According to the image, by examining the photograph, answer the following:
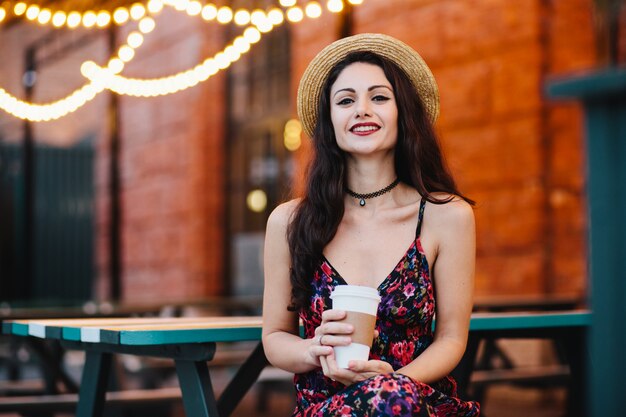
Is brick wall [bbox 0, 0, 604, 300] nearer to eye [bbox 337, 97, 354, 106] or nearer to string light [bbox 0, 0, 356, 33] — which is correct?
string light [bbox 0, 0, 356, 33]

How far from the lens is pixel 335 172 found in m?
2.62

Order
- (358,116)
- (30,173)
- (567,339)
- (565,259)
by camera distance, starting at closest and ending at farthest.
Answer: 1. (358,116)
2. (567,339)
3. (565,259)
4. (30,173)

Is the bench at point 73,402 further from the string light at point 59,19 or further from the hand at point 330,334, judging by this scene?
the string light at point 59,19

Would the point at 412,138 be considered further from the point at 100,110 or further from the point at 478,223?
the point at 100,110

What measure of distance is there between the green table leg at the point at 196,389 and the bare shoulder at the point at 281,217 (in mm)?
435

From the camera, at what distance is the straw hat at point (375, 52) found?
267cm

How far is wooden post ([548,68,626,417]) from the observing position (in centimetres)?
135

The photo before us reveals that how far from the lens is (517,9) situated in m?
6.16

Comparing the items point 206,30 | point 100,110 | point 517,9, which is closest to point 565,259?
point 517,9

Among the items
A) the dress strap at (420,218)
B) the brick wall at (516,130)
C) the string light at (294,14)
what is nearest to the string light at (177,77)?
the string light at (294,14)

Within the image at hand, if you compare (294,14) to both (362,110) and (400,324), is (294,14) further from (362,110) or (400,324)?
(400,324)

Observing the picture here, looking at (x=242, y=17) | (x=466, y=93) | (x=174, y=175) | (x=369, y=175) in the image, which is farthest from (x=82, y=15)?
(x=174, y=175)

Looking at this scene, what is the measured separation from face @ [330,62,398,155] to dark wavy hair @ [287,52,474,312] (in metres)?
0.04

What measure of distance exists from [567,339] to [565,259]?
245cm
